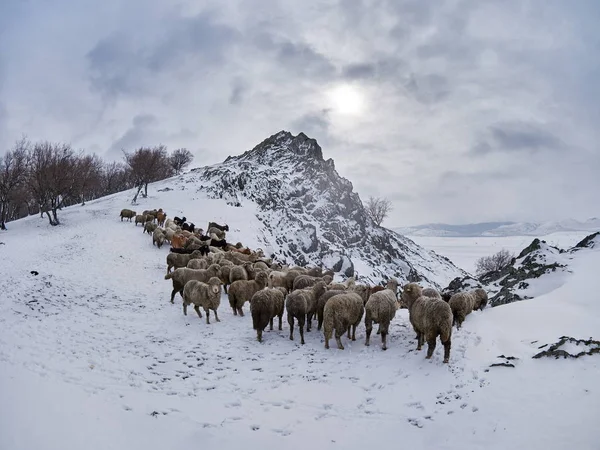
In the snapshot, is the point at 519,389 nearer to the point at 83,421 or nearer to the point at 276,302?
the point at 276,302

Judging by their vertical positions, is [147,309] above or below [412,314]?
below

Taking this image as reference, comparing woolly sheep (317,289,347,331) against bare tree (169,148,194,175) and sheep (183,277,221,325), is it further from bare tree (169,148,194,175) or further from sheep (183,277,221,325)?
bare tree (169,148,194,175)

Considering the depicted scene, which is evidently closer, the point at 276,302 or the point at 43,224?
the point at 276,302

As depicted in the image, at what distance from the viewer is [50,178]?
1372 inches

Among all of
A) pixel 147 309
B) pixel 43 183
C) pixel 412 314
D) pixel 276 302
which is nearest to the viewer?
pixel 412 314

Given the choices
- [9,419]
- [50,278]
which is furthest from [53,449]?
[50,278]

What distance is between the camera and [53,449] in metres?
6.20

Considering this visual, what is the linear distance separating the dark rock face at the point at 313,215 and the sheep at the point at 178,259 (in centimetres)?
2050

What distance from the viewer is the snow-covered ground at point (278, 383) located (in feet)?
21.4

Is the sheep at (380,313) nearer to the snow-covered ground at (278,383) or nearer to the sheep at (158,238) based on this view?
the snow-covered ground at (278,383)

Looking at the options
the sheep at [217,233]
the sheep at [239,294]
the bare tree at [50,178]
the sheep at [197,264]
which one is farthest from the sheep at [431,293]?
the bare tree at [50,178]

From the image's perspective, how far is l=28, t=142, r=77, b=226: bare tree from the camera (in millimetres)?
34875

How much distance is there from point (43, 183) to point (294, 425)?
3849 centimetres

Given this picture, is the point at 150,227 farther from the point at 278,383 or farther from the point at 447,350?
the point at 447,350
